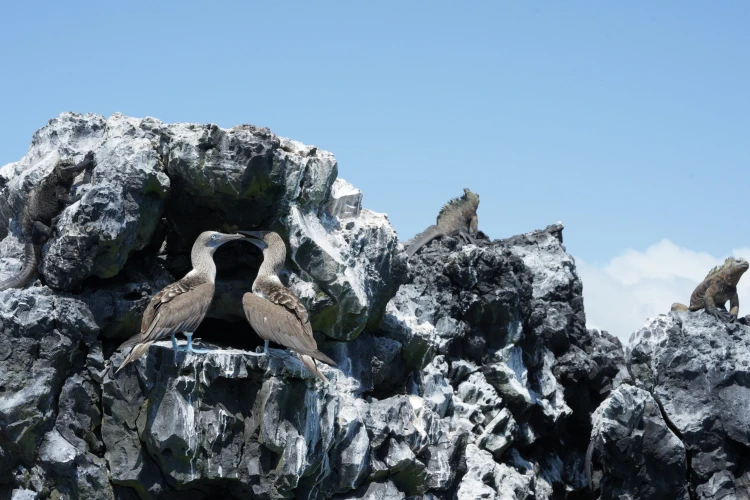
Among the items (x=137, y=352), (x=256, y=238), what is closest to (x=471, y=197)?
(x=256, y=238)

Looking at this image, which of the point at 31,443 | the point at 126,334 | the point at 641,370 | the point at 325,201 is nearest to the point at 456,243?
the point at 641,370

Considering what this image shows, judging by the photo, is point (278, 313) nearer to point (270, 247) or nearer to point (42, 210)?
point (270, 247)

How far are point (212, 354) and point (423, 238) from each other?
370 inches

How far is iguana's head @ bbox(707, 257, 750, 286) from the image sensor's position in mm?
15406

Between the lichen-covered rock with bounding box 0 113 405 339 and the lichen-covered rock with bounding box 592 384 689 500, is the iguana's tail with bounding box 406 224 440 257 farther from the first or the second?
the lichen-covered rock with bounding box 0 113 405 339

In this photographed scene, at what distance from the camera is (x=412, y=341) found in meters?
12.8

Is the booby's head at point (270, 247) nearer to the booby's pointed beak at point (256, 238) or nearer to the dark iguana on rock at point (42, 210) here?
the booby's pointed beak at point (256, 238)

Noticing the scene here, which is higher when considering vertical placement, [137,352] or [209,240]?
[209,240]

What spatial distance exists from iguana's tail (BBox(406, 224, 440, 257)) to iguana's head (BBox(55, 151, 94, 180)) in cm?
757

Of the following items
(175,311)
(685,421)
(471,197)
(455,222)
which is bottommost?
(175,311)

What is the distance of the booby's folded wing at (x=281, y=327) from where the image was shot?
32.7ft

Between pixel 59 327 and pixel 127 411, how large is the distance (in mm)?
1029

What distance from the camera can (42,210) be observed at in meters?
10.7

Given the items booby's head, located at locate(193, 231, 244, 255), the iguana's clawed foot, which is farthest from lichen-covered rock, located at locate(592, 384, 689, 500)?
booby's head, located at locate(193, 231, 244, 255)
